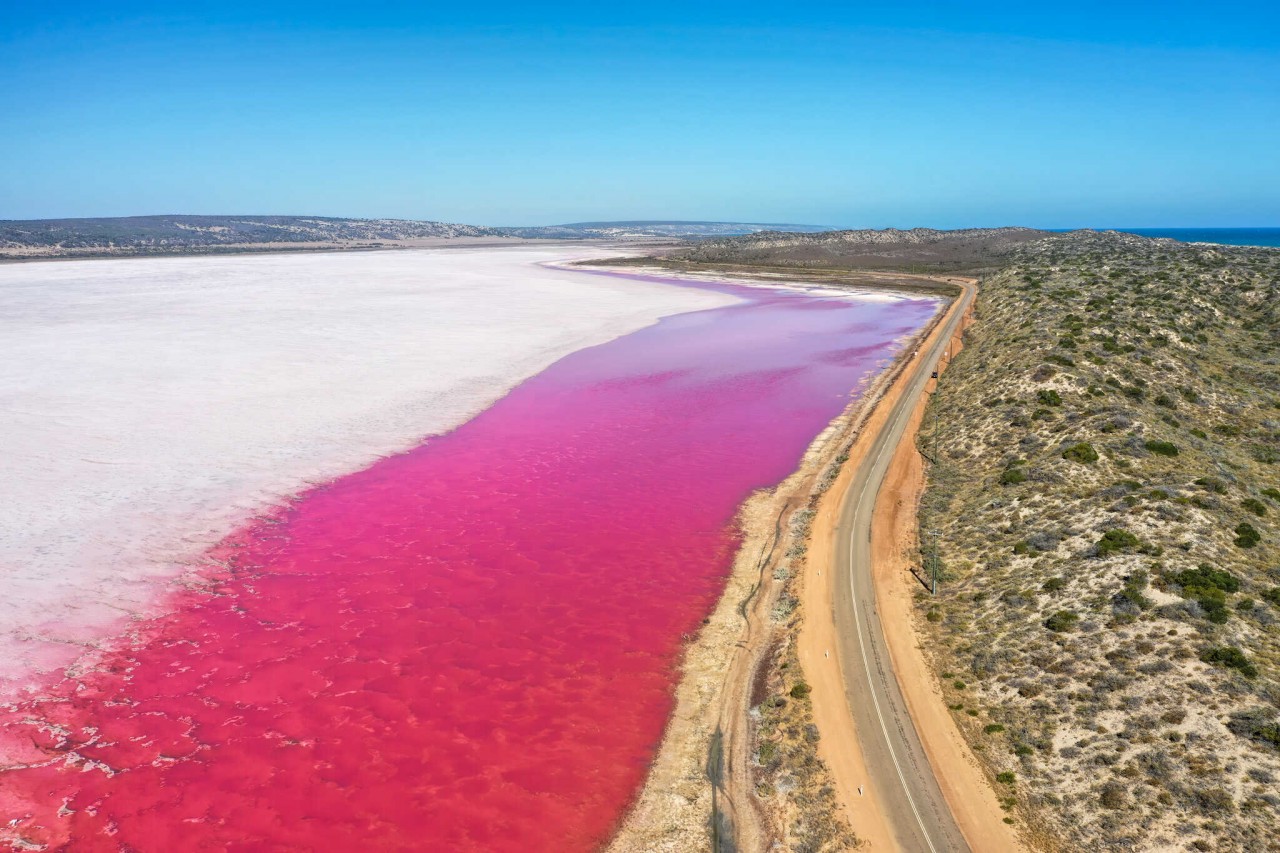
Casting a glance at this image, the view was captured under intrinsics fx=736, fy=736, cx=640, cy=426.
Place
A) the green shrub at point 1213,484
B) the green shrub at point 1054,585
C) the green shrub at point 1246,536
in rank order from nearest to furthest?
the green shrub at point 1054,585
the green shrub at point 1246,536
the green shrub at point 1213,484

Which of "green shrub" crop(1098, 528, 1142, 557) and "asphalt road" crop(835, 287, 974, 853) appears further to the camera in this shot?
"green shrub" crop(1098, 528, 1142, 557)

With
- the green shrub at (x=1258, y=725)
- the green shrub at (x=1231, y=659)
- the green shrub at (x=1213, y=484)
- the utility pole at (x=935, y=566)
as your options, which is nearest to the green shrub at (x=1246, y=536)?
the green shrub at (x=1213, y=484)

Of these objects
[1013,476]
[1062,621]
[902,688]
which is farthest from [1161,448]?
[902,688]

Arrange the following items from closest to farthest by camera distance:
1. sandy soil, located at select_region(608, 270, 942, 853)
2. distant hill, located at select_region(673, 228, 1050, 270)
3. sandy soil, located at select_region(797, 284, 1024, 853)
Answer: sandy soil, located at select_region(797, 284, 1024, 853) → sandy soil, located at select_region(608, 270, 942, 853) → distant hill, located at select_region(673, 228, 1050, 270)

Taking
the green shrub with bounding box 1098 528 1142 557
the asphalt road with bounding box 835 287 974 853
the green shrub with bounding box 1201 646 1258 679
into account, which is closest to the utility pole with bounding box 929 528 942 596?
the asphalt road with bounding box 835 287 974 853

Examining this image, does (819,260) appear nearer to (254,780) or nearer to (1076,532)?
(1076,532)

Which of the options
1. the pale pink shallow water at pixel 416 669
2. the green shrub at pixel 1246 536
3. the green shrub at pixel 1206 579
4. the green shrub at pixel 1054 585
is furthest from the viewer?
the green shrub at pixel 1246 536

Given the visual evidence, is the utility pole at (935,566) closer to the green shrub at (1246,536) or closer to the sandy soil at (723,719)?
the sandy soil at (723,719)

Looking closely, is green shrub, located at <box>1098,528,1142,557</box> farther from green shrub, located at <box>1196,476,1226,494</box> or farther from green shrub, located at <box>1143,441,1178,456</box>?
green shrub, located at <box>1143,441,1178,456</box>
